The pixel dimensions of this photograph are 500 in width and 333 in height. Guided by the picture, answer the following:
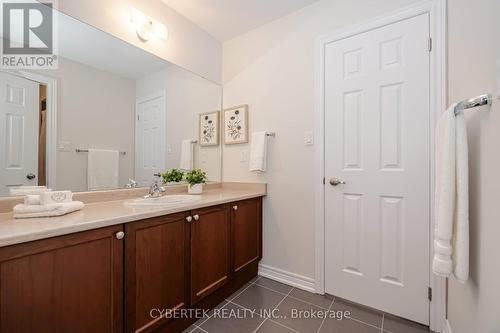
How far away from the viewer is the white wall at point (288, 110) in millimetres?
1877

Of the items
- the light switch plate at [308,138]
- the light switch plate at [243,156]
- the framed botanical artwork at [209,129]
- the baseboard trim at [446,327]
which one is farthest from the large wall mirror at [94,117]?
the baseboard trim at [446,327]

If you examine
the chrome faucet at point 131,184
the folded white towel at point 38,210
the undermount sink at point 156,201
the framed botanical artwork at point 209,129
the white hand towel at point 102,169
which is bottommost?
the undermount sink at point 156,201

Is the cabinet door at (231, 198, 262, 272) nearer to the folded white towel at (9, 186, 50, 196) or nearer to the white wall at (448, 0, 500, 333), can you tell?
the folded white towel at (9, 186, 50, 196)

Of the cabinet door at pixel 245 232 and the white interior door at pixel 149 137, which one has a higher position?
the white interior door at pixel 149 137

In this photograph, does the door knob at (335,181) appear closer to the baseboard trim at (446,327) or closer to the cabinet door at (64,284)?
the baseboard trim at (446,327)

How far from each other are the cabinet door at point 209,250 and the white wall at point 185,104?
0.78 meters

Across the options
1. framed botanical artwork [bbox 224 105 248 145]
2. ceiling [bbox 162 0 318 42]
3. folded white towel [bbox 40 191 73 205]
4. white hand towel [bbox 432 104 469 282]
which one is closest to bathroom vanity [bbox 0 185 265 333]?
folded white towel [bbox 40 191 73 205]

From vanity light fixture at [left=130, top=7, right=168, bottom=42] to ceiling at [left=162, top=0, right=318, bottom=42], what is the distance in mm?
249

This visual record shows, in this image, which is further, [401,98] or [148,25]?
[148,25]

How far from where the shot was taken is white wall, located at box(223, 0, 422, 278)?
1877mm

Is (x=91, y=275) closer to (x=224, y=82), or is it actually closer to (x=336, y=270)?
(x=336, y=270)

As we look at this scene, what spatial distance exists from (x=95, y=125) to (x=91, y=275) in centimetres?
104

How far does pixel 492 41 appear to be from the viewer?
82cm

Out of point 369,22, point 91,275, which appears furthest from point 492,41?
point 91,275
